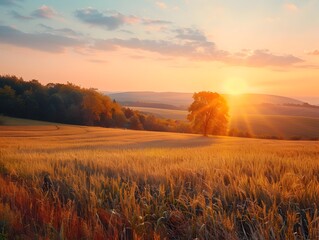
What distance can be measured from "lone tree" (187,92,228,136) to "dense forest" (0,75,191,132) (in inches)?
805

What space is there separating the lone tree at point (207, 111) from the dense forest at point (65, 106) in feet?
67.1

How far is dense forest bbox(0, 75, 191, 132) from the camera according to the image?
70.1m

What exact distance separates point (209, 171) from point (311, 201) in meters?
2.07

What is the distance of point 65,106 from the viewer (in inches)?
2901

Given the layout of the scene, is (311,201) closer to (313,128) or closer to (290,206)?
(290,206)

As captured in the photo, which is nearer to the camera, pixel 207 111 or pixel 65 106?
pixel 207 111

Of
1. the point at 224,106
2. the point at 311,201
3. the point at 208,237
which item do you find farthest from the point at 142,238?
the point at 224,106

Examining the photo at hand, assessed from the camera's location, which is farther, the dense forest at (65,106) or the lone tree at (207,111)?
the dense forest at (65,106)

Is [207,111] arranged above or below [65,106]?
below

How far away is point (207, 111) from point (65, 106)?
111 ft

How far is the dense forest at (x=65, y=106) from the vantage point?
70062mm

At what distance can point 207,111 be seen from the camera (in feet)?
180

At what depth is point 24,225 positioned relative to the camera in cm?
447

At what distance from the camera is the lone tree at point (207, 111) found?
54.2m
